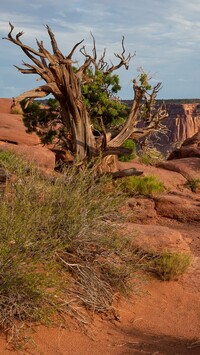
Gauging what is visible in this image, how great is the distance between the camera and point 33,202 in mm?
7797

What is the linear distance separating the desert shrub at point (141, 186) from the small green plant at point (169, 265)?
6.78m

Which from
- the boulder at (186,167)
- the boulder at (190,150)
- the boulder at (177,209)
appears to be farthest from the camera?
the boulder at (190,150)

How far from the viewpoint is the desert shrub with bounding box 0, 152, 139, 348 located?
6.37m

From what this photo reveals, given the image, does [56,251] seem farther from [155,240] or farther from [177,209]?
[177,209]

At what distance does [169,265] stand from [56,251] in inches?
89.1

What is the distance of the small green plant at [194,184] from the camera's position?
64.6ft

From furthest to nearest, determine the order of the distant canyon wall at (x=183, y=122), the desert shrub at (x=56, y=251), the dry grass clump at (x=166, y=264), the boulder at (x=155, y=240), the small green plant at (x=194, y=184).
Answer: the distant canyon wall at (x=183, y=122), the small green plant at (x=194, y=184), the boulder at (x=155, y=240), the dry grass clump at (x=166, y=264), the desert shrub at (x=56, y=251)

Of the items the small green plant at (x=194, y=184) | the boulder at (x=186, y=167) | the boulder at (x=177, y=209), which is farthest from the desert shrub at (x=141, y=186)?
the boulder at (x=186, y=167)

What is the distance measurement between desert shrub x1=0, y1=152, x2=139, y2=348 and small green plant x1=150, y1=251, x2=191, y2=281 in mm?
543

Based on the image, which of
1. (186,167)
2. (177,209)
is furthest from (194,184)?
(177,209)

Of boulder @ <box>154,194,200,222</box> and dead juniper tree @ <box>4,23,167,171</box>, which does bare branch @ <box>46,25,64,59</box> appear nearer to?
dead juniper tree @ <box>4,23,167,171</box>

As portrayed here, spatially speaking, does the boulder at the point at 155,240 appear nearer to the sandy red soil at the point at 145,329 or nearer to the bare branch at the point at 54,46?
the sandy red soil at the point at 145,329

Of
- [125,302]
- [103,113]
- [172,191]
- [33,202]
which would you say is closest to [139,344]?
[125,302]

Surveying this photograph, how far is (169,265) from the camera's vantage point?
9.02 meters
